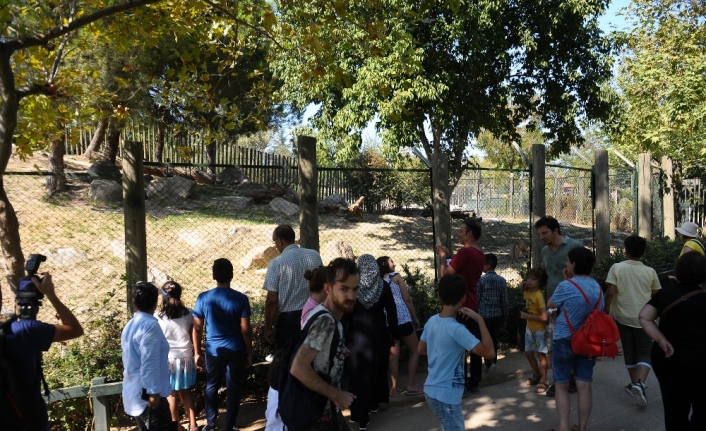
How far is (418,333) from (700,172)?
11069mm

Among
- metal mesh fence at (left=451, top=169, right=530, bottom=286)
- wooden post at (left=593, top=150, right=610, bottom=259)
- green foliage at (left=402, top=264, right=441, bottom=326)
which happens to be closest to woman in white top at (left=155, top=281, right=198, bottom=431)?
green foliage at (left=402, top=264, right=441, bottom=326)

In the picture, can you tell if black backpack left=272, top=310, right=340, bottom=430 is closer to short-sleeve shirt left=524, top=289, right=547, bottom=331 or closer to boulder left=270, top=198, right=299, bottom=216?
short-sleeve shirt left=524, top=289, right=547, bottom=331

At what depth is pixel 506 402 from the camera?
6.21 m

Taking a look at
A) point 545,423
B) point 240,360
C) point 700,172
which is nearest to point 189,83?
point 240,360

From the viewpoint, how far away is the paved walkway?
5621mm

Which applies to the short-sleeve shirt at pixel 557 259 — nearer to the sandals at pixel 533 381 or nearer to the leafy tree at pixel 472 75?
the sandals at pixel 533 381

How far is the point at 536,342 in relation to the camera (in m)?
6.40

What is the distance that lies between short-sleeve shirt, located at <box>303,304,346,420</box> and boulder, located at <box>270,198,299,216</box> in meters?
15.2

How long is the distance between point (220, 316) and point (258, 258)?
7.84m

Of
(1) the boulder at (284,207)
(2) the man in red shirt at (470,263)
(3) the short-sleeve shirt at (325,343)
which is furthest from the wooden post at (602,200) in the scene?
(1) the boulder at (284,207)

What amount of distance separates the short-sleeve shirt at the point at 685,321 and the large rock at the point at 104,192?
15693mm

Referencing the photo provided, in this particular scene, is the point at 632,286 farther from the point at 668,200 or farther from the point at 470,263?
the point at 668,200

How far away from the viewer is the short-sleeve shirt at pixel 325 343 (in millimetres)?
3342

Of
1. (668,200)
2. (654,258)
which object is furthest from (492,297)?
(668,200)
